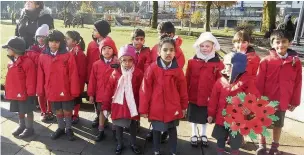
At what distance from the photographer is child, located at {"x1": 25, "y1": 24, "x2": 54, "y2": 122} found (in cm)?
Answer: 449

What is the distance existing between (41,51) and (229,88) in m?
2.97

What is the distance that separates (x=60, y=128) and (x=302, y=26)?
7.88 m

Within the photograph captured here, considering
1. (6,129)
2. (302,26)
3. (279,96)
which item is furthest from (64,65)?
(302,26)

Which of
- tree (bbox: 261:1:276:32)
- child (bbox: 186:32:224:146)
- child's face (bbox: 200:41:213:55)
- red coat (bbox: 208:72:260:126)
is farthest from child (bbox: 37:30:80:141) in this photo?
tree (bbox: 261:1:276:32)

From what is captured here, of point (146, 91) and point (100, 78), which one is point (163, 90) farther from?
point (100, 78)

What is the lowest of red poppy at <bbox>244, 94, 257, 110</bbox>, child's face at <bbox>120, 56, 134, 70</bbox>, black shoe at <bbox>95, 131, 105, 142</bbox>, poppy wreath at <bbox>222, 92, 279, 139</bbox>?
black shoe at <bbox>95, 131, 105, 142</bbox>

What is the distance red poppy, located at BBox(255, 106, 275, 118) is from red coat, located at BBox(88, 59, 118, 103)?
1.99 m

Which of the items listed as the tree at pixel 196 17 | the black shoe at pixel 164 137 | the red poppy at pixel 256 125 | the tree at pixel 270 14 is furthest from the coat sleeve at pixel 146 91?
the tree at pixel 196 17

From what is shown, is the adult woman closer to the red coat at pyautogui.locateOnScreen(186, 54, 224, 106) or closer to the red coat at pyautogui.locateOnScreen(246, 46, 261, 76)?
the red coat at pyautogui.locateOnScreen(186, 54, 224, 106)

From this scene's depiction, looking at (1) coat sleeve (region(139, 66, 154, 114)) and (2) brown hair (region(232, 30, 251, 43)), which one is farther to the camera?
(2) brown hair (region(232, 30, 251, 43))

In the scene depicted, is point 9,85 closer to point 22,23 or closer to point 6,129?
point 6,129

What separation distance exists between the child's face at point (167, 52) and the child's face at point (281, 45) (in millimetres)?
1407

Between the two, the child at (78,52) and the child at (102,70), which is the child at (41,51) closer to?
the child at (78,52)

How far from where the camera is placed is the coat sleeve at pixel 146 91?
142 inches
